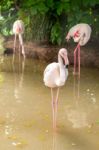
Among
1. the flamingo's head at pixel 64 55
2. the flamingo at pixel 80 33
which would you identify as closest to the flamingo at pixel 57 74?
the flamingo's head at pixel 64 55

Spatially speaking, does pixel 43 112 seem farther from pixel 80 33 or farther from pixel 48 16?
pixel 48 16

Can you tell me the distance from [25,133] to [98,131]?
1002 mm

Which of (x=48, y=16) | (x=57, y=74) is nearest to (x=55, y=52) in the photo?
(x=48, y=16)

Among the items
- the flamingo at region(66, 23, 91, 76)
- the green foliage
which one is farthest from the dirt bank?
the flamingo at region(66, 23, 91, 76)

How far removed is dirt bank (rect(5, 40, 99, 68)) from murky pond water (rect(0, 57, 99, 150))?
0.32 m

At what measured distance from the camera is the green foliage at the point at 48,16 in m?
9.47

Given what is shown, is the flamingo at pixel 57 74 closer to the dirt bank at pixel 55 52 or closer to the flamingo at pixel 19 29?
the dirt bank at pixel 55 52

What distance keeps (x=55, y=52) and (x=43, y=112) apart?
11.1 ft

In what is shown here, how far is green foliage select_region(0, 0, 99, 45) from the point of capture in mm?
9469

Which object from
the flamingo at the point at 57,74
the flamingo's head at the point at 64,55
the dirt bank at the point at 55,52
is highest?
the flamingo's head at the point at 64,55

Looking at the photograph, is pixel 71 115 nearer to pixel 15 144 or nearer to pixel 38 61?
pixel 15 144

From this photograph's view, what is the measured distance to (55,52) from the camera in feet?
32.8

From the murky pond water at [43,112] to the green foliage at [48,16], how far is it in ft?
3.84

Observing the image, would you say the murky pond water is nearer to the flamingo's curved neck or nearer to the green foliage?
the flamingo's curved neck
